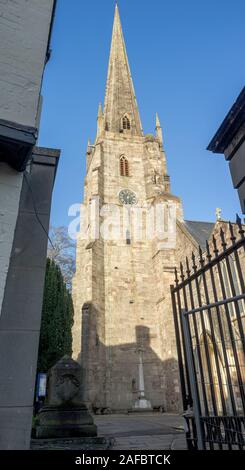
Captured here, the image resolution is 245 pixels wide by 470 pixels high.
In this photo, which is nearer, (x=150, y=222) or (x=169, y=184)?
(x=150, y=222)

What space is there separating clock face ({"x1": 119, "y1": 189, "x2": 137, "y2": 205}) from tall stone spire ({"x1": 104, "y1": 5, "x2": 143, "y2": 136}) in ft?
30.1

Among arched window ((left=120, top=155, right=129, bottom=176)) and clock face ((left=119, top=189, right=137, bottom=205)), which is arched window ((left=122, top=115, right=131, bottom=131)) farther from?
clock face ((left=119, top=189, right=137, bottom=205))

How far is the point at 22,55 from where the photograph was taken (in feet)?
14.1

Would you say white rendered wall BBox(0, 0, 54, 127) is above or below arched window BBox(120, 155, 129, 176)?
below

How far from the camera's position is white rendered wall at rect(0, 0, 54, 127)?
12.9 ft

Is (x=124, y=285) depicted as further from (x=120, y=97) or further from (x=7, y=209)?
(x=120, y=97)

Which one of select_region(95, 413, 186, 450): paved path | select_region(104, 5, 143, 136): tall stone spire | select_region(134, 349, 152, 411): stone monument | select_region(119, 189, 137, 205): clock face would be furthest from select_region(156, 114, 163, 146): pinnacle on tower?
select_region(95, 413, 186, 450): paved path

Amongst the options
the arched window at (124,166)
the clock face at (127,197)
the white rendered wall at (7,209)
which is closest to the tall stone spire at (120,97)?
the arched window at (124,166)

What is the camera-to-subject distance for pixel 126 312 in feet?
72.3

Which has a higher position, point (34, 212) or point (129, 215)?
point (129, 215)

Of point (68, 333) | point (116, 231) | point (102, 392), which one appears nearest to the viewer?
point (68, 333)

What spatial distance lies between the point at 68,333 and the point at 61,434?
6.77m

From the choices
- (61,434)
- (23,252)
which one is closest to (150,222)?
(61,434)

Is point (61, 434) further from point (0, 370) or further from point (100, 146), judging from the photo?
point (100, 146)
